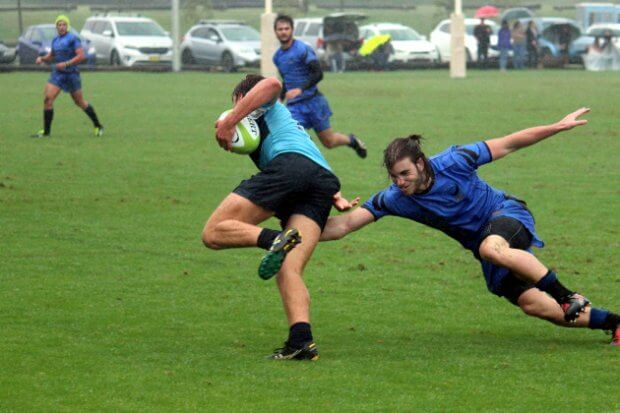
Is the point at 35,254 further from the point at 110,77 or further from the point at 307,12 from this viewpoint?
the point at 307,12

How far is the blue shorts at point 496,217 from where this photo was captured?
801cm

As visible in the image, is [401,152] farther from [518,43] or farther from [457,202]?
[518,43]

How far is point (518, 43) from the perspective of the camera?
1887 inches

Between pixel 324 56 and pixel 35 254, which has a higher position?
pixel 35 254

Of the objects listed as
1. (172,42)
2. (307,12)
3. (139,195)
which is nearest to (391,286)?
(139,195)

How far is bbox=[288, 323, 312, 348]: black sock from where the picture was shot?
7605mm

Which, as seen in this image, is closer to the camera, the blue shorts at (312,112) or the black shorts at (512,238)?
the black shorts at (512,238)

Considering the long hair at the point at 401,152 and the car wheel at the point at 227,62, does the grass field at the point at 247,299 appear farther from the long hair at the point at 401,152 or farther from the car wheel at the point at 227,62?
the car wheel at the point at 227,62

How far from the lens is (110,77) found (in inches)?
1651

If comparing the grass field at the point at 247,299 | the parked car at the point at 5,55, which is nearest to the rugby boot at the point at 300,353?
the grass field at the point at 247,299

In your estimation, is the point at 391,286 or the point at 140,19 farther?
the point at 140,19

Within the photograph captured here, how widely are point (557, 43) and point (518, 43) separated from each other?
10.5 ft

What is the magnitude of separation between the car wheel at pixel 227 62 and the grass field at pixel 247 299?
1009 inches

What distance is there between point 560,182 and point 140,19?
33.9 meters
